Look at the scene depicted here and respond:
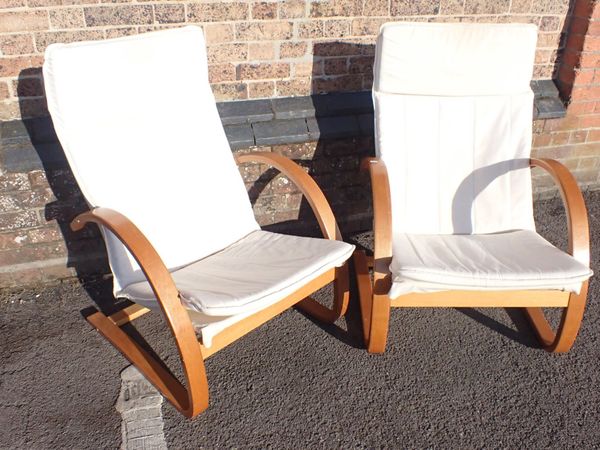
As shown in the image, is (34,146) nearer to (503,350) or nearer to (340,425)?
(340,425)

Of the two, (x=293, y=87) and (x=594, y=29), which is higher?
(x=594, y=29)

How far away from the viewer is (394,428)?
1.88m

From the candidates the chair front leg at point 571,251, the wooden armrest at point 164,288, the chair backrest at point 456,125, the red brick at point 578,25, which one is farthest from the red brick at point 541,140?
the wooden armrest at point 164,288

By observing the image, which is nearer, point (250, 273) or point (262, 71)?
point (250, 273)

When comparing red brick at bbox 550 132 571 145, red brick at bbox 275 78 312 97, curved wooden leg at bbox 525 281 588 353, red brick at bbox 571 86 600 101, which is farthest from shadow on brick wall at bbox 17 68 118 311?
red brick at bbox 571 86 600 101

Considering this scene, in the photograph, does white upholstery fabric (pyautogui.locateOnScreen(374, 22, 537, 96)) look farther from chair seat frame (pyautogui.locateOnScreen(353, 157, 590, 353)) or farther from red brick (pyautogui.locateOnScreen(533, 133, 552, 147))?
red brick (pyautogui.locateOnScreen(533, 133, 552, 147))

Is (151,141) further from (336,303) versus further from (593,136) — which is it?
(593,136)

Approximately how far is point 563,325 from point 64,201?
2170 millimetres

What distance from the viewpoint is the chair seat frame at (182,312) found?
166cm

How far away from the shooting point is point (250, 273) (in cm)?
195

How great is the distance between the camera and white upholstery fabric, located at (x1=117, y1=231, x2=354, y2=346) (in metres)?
1.70

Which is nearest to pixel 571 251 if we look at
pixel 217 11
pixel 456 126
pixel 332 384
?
pixel 456 126

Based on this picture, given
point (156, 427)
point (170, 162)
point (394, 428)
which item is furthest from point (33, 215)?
point (394, 428)

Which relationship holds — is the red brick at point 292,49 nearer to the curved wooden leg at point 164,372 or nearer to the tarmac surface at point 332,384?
the tarmac surface at point 332,384
